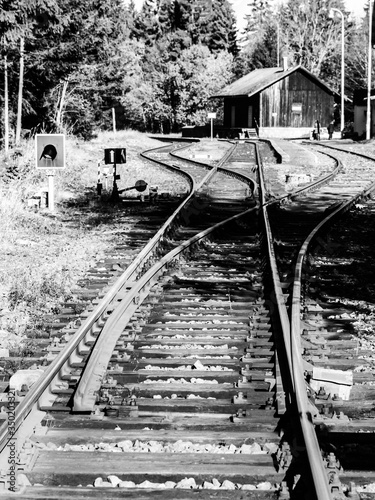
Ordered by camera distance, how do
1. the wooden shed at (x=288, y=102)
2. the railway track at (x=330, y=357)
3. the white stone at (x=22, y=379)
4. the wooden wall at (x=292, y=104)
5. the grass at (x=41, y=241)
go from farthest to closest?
the wooden wall at (x=292, y=104) < the wooden shed at (x=288, y=102) < the grass at (x=41, y=241) < the white stone at (x=22, y=379) < the railway track at (x=330, y=357)

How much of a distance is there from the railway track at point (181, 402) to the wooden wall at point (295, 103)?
61004 mm

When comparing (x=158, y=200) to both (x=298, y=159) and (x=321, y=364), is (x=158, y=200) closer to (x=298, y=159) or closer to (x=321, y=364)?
(x=321, y=364)

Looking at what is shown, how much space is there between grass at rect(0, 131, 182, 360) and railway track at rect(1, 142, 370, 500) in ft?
2.68

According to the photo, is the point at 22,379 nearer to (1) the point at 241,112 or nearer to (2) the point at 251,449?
(2) the point at 251,449

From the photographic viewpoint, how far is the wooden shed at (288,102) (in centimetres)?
6838

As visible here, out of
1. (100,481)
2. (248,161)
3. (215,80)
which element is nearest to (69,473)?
(100,481)

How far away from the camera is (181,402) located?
5.40 m

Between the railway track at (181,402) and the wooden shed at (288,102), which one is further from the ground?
the wooden shed at (288,102)

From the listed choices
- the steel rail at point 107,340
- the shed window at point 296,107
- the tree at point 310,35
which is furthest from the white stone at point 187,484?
the tree at point 310,35

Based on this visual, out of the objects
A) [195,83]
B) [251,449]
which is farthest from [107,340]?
[195,83]

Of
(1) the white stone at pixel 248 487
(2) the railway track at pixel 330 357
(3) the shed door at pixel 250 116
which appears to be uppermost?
(3) the shed door at pixel 250 116

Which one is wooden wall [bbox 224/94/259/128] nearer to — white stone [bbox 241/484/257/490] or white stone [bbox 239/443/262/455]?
white stone [bbox 239/443/262/455]

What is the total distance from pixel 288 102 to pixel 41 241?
59820mm

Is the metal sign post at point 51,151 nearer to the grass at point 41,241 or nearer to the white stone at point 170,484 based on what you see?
the grass at point 41,241
